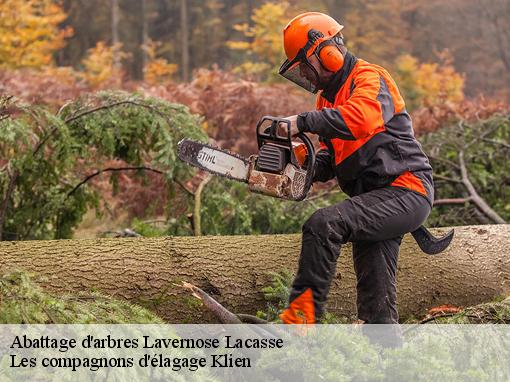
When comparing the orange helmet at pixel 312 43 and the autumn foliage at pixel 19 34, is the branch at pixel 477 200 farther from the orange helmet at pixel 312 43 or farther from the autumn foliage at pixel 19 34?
the autumn foliage at pixel 19 34

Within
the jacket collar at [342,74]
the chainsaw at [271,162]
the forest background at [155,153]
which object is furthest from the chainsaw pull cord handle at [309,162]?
the forest background at [155,153]

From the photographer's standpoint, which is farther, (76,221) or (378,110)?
(76,221)

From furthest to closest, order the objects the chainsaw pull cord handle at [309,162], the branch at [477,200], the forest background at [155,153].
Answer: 1. the branch at [477,200]
2. the forest background at [155,153]
3. the chainsaw pull cord handle at [309,162]

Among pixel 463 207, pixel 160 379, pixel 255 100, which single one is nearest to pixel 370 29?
pixel 255 100

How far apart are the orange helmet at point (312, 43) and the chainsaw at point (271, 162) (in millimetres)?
351

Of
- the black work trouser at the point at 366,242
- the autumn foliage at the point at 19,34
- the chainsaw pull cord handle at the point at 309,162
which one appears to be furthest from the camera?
the autumn foliage at the point at 19,34

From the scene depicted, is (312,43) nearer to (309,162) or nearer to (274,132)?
(274,132)

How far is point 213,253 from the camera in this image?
13.0 feet

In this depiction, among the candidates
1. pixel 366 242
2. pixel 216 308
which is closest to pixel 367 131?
pixel 366 242

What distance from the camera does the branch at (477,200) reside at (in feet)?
19.5

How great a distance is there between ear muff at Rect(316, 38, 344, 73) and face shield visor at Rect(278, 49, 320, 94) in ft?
0.24

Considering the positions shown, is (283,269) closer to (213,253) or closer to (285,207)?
(213,253)

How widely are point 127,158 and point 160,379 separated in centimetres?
297

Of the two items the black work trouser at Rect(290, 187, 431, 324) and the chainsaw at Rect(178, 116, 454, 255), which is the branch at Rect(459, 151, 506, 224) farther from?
the chainsaw at Rect(178, 116, 454, 255)
